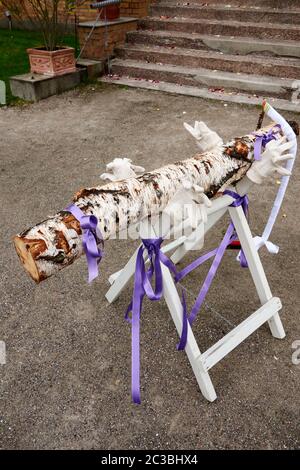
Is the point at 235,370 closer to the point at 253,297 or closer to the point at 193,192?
the point at 253,297

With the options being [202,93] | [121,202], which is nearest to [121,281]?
[121,202]

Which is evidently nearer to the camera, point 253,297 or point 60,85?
point 253,297

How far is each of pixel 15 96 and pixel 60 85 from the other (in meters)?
0.75

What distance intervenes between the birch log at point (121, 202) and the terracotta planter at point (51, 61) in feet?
17.2

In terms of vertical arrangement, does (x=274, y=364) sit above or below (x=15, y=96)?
below

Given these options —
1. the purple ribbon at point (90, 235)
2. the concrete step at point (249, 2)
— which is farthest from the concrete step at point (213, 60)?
the purple ribbon at point (90, 235)

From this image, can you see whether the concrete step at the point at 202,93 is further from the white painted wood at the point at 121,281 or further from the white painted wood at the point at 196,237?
the white painted wood at the point at 121,281

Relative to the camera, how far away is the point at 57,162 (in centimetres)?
465

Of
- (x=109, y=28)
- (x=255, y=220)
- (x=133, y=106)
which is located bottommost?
(x=255, y=220)

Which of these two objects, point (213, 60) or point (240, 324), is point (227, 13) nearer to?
point (213, 60)

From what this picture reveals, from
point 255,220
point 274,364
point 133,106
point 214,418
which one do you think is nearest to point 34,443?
point 214,418

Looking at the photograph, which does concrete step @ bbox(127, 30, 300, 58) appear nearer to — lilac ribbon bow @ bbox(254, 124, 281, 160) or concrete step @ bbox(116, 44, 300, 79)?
concrete step @ bbox(116, 44, 300, 79)

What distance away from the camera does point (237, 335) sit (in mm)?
2285

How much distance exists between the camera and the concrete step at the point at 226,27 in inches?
258
